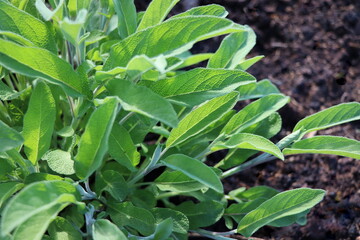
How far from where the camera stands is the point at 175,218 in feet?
3.96

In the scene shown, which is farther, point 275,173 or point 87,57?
point 275,173

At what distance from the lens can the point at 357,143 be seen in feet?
3.74

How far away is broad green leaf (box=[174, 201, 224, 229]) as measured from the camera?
129 centimetres

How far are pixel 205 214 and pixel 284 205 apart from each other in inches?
9.4

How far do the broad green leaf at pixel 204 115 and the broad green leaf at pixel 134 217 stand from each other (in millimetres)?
189

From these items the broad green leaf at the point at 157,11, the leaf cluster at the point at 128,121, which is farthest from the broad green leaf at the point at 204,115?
the broad green leaf at the point at 157,11

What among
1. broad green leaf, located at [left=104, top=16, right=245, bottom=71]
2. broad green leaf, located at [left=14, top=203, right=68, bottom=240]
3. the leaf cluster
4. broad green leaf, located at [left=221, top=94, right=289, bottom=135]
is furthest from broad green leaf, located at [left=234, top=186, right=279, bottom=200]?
broad green leaf, located at [left=14, top=203, right=68, bottom=240]

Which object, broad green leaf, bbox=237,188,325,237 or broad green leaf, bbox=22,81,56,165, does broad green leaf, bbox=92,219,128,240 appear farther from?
broad green leaf, bbox=237,188,325,237

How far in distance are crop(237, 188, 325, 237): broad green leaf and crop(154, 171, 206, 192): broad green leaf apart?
6.1 inches

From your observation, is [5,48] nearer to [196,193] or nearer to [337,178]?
[196,193]

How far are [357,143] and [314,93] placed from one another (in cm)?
65

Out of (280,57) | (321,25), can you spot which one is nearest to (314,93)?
(280,57)

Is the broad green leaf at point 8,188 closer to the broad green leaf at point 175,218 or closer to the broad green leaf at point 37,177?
the broad green leaf at point 37,177

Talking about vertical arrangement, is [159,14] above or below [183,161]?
above
